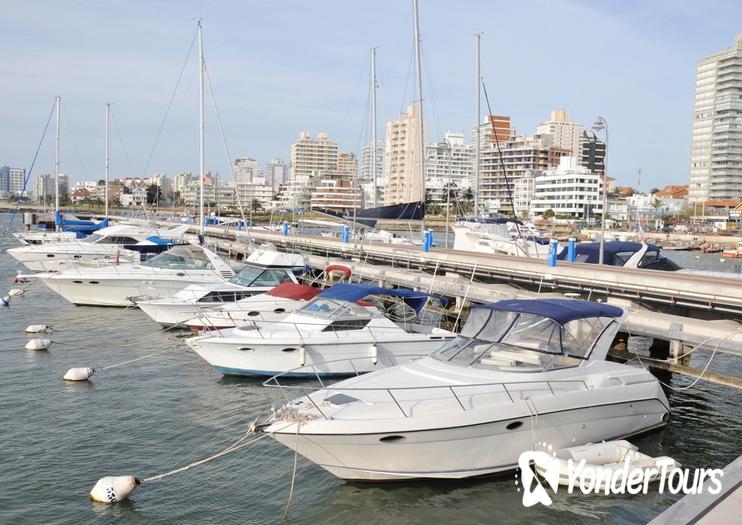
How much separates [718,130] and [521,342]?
18204 centimetres

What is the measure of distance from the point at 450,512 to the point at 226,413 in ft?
21.0

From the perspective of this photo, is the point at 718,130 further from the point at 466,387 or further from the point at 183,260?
the point at 466,387

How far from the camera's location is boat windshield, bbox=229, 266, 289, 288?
80.6 ft

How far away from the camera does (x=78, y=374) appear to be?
16875 millimetres

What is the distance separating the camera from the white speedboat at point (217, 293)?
23.2 metres

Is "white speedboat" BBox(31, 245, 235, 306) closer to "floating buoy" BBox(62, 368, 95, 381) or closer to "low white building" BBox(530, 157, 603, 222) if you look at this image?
"floating buoy" BBox(62, 368, 95, 381)

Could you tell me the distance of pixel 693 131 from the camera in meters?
180

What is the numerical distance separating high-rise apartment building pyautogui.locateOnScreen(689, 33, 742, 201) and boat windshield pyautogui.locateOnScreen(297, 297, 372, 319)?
563 ft

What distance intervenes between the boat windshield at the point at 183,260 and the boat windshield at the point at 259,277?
3.35 metres

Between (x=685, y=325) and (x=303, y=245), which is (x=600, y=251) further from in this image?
(x=303, y=245)

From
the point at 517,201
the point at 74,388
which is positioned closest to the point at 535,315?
the point at 74,388

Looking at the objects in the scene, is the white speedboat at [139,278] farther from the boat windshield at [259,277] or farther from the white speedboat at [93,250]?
the white speedboat at [93,250]

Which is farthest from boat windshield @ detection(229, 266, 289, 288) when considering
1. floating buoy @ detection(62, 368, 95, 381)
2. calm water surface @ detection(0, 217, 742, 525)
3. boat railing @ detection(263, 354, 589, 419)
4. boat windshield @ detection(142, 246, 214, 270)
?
boat railing @ detection(263, 354, 589, 419)

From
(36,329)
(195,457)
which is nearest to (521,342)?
(195,457)
